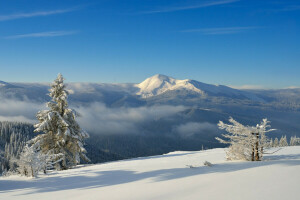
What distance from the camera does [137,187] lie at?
7.95 meters


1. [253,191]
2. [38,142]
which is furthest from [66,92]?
[253,191]

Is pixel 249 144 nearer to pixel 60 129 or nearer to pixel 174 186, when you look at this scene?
pixel 174 186

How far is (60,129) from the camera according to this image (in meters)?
21.7

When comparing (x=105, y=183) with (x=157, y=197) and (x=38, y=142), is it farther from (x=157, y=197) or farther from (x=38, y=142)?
(x=38, y=142)

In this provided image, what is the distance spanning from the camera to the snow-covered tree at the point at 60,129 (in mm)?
21344

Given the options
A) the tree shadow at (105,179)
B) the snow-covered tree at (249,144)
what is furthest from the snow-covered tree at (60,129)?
the snow-covered tree at (249,144)

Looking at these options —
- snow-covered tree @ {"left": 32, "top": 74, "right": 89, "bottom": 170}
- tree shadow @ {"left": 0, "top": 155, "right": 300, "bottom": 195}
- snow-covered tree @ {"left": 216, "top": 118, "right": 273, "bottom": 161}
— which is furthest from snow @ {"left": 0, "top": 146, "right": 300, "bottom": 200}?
snow-covered tree @ {"left": 32, "top": 74, "right": 89, "bottom": 170}

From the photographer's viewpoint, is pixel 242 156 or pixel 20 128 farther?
pixel 20 128

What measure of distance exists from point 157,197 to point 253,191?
2.82m

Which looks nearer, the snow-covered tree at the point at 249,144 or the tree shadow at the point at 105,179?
the tree shadow at the point at 105,179

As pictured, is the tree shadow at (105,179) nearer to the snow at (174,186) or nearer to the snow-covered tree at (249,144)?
the snow at (174,186)

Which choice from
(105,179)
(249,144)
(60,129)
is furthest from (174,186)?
(60,129)

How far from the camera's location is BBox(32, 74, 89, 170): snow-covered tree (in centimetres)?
2134

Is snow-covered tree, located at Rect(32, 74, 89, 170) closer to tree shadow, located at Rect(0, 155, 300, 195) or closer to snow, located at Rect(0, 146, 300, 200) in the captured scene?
tree shadow, located at Rect(0, 155, 300, 195)
